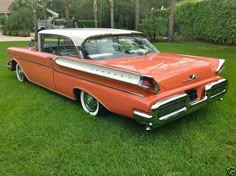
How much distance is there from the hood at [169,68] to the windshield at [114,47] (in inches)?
8.1

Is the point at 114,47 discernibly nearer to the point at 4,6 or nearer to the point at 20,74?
the point at 20,74

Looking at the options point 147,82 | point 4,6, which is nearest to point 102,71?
point 147,82

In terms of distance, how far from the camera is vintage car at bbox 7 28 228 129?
3307mm

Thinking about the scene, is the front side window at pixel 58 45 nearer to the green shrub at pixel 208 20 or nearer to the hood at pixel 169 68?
the hood at pixel 169 68

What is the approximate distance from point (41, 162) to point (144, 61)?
2009 millimetres

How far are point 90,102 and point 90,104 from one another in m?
0.04

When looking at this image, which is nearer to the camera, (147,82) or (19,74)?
(147,82)

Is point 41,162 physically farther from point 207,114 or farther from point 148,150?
point 207,114

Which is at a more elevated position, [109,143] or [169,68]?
[169,68]

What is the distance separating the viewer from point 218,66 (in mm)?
4301

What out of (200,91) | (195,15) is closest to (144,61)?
(200,91)

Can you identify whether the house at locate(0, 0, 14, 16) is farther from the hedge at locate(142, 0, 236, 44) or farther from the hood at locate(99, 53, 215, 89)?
the hood at locate(99, 53, 215, 89)

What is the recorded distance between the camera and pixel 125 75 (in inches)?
134

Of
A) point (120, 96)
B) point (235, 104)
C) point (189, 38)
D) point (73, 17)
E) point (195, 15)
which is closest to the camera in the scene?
point (120, 96)
